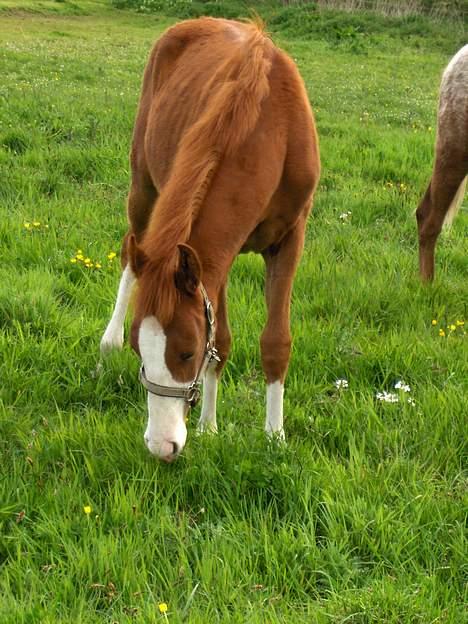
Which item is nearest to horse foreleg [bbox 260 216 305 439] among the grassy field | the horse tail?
the grassy field

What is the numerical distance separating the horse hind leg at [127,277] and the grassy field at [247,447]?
0.12 m

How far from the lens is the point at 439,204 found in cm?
523

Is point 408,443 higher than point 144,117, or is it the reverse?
point 144,117

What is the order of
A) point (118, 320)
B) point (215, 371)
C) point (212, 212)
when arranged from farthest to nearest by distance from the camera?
point (118, 320) → point (215, 371) → point (212, 212)

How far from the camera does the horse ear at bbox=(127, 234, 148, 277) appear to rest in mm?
2295

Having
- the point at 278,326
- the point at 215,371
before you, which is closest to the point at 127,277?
the point at 215,371

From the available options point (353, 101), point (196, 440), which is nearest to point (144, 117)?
point (196, 440)

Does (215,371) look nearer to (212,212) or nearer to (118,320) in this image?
(118,320)

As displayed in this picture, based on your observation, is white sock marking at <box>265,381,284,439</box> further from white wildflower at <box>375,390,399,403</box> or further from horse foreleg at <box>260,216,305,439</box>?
white wildflower at <box>375,390,399,403</box>

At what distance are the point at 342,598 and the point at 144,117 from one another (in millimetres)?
2890

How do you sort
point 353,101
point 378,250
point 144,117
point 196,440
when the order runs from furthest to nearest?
point 353,101
point 378,250
point 144,117
point 196,440

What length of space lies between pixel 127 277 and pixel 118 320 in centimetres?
27

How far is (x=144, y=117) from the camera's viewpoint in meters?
4.11

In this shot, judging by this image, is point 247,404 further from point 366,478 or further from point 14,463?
point 14,463
